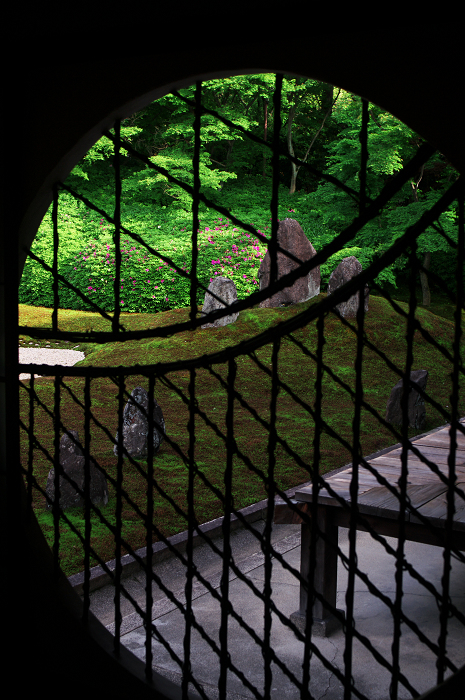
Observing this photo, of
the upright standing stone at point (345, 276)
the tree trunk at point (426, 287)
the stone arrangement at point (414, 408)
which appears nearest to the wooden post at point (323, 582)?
the stone arrangement at point (414, 408)

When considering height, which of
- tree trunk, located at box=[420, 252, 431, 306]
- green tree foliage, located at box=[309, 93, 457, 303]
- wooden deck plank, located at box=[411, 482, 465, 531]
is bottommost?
wooden deck plank, located at box=[411, 482, 465, 531]

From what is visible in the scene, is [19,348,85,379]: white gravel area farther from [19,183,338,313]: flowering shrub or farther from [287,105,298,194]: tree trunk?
[287,105,298,194]: tree trunk

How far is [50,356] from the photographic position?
42.0 ft

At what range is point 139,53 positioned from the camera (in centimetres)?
168

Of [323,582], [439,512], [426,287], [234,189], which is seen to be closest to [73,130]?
[439,512]

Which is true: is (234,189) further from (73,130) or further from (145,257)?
(73,130)

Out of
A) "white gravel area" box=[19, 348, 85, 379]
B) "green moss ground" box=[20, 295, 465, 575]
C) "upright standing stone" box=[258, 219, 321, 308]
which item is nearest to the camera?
"green moss ground" box=[20, 295, 465, 575]

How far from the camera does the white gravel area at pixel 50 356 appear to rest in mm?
12367

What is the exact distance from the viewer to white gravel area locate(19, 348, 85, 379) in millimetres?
12367

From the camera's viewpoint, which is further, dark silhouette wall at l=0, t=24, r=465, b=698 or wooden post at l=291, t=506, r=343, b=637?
wooden post at l=291, t=506, r=343, b=637

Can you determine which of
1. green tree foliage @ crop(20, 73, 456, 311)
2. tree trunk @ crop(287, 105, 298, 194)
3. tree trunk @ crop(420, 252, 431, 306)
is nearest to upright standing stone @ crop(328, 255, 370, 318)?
green tree foliage @ crop(20, 73, 456, 311)

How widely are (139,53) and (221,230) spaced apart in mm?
15910

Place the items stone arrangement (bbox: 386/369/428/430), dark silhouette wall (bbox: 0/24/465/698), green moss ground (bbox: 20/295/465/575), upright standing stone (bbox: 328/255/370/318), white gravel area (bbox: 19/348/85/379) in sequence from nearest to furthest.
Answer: dark silhouette wall (bbox: 0/24/465/698)
green moss ground (bbox: 20/295/465/575)
stone arrangement (bbox: 386/369/428/430)
white gravel area (bbox: 19/348/85/379)
upright standing stone (bbox: 328/255/370/318)

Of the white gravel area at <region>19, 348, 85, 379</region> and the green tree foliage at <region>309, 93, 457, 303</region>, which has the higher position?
the green tree foliage at <region>309, 93, 457, 303</region>
